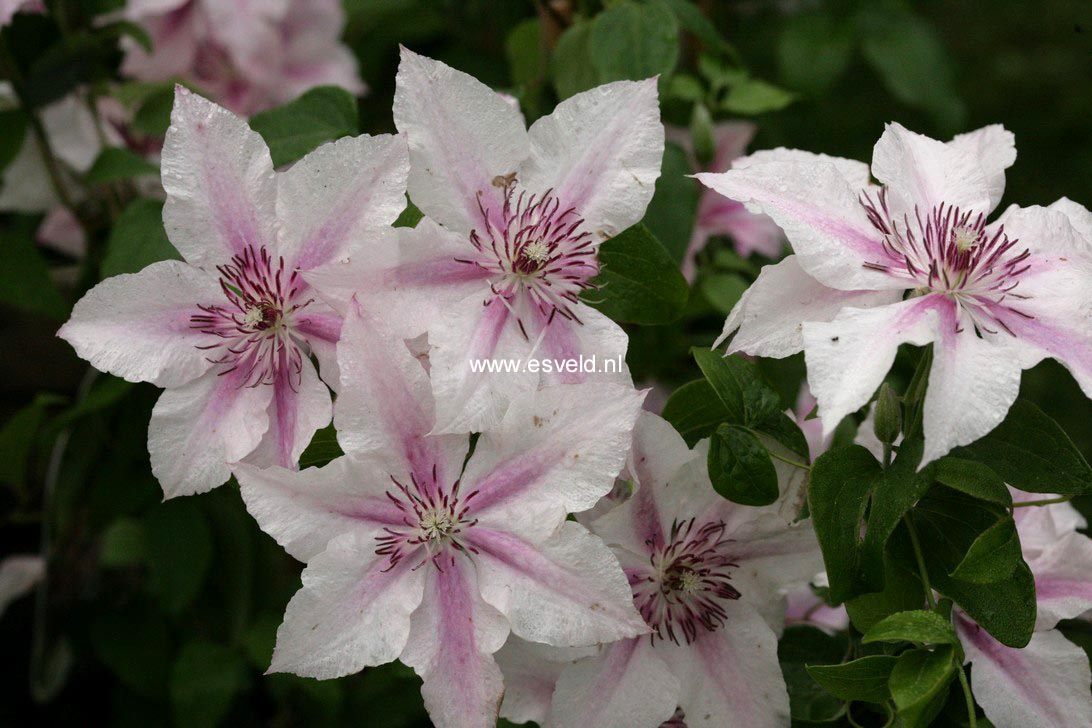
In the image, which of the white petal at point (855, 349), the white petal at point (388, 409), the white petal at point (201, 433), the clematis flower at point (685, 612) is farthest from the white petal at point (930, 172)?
the white petal at point (201, 433)

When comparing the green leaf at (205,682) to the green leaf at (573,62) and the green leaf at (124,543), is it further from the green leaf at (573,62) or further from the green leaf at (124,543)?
the green leaf at (573,62)

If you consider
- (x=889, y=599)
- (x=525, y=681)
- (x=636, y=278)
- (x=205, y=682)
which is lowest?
(x=205, y=682)

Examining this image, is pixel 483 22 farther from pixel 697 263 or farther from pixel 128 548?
pixel 128 548

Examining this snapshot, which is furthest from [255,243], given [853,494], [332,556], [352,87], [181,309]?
[352,87]

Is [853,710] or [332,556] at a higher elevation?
[332,556]

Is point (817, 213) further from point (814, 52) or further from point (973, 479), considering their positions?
point (814, 52)

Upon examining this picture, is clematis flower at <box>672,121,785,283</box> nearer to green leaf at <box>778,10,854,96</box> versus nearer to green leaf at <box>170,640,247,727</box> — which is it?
green leaf at <box>778,10,854,96</box>

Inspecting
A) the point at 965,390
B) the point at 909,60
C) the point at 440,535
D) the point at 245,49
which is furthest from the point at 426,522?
the point at 909,60
